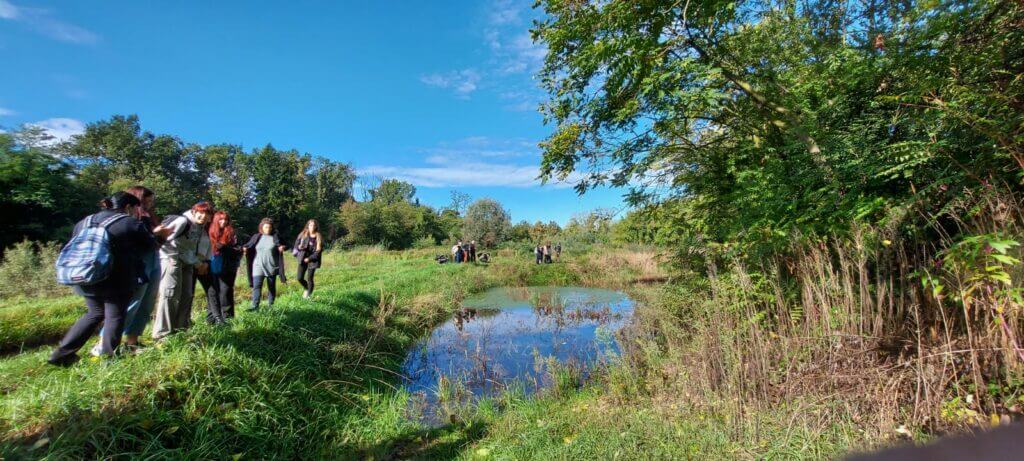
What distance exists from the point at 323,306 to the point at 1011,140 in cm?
813

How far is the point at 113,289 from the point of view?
3.62m

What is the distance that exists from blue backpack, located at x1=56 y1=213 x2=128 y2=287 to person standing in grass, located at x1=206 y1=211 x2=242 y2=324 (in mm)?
1850

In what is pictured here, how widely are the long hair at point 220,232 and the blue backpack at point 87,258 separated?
2001 mm

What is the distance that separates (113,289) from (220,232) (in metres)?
2.12

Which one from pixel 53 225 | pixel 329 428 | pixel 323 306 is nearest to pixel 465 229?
pixel 53 225

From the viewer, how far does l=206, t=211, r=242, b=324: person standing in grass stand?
5562 mm

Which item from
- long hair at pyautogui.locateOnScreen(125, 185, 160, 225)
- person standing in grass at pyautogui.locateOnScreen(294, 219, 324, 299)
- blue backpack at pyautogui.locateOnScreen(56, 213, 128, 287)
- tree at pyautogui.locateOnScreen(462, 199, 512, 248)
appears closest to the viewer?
blue backpack at pyautogui.locateOnScreen(56, 213, 128, 287)

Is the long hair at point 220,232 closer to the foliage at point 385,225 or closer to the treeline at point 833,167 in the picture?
the treeline at point 833,167

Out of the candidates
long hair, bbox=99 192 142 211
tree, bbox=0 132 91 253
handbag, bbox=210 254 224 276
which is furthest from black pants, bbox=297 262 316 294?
tree, bbox=0 132 91 253

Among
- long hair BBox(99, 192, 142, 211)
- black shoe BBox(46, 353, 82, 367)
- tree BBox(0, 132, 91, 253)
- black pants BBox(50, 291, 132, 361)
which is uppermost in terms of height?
tree BBox(0, 132, 91, 253)

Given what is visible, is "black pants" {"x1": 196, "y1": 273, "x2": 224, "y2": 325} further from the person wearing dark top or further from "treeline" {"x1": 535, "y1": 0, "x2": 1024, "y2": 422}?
"treeline" {"x1": 535, "y1": 0, "x2": 1024, "y2": 422}

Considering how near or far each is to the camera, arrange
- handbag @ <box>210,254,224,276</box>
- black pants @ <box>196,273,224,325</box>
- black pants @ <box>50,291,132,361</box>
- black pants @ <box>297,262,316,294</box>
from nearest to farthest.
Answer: black pants @ <box>50,291,132,361</box> < black pants @ <box>196,273,224,325</box> < handbag @ <box>210,254,224,276</box> < black pants @ <box>297,262,316,294</box>

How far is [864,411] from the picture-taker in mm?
3010

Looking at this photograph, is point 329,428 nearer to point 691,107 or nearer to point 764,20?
point 691,107
